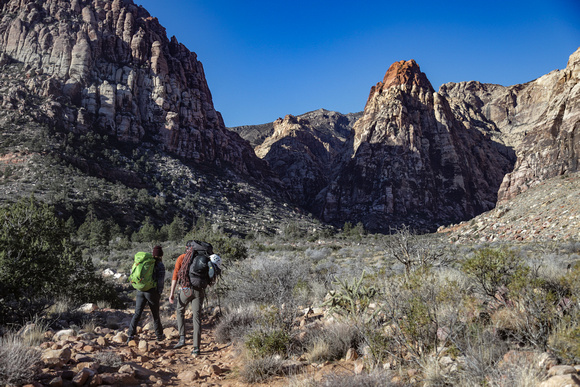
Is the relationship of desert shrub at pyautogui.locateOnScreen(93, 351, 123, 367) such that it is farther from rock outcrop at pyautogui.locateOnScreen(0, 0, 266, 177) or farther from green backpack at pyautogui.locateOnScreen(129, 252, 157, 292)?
rock outcrop at pyautogui.locateOnScreen(0, 0, 266, 177)

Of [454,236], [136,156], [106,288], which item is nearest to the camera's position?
[106,288]

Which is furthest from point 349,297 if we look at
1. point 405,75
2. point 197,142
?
point 405,75

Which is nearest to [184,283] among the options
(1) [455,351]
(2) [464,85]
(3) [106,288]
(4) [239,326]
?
(4) [239,326]

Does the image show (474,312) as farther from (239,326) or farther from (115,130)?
(115,130)

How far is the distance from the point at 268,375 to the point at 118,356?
2038 millimetres

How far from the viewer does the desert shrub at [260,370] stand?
3.82 m

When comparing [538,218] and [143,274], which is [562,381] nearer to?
[143,274]

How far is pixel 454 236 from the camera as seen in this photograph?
25391mm

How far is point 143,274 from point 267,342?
276cm

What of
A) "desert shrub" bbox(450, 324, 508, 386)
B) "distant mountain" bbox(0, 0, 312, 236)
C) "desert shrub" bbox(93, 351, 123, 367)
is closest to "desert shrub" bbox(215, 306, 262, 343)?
"desert shrub" bbox(93, 351, 123, 367)

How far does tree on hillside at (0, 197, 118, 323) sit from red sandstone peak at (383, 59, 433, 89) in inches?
3877

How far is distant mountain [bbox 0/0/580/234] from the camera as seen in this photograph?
40219 millimetres

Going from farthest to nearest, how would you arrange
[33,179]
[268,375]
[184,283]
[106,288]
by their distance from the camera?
1. [33,179]
2. [106,288]
3. [184,283]
4. [268,375]

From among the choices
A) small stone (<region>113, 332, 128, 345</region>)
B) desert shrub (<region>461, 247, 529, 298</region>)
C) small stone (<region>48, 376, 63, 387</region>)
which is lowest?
small stone (<region>113, 332, 128, 345</region>)
